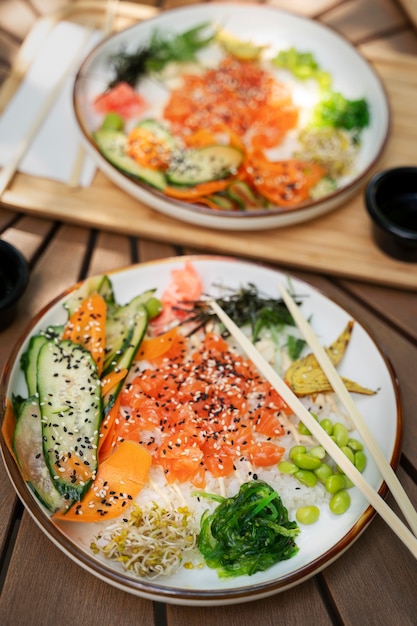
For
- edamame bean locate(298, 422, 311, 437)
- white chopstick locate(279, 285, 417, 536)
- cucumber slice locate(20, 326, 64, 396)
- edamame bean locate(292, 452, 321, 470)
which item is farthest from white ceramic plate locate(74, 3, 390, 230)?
edamame bean locate(292, 452, 321, 470)

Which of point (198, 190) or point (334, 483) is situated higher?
point (198, 190)

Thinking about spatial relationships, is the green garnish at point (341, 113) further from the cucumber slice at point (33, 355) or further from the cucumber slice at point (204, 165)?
the cucumber slice at point (33, 355)

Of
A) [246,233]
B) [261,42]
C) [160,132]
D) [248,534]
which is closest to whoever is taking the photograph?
[248,534]

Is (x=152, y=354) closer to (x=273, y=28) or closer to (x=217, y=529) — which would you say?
(x=217, y=529)

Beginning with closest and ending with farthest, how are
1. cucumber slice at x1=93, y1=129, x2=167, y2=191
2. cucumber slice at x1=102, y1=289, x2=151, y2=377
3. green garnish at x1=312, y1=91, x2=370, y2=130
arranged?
1. cucumber slice at x1=102, y1=289, x2=151, y2=377
2. cucumber slice at x1=93, y1=129, x2=167, y2=191
3. green garnish at x1=312, y1=91, x2=370, y2=130

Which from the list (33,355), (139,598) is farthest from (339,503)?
(33,355)

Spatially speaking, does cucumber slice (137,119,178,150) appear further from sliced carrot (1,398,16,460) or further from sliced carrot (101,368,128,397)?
sliced carrot (1,398,16,460)

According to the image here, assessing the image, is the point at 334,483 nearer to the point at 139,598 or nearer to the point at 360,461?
the point at 360,461

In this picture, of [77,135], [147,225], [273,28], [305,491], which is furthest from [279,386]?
[273,28]
